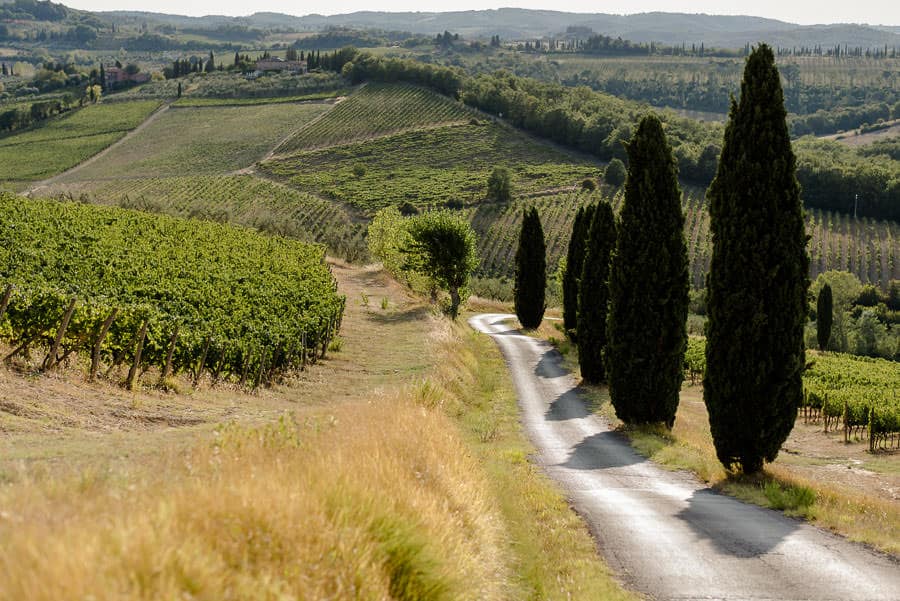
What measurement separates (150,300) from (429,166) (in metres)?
106

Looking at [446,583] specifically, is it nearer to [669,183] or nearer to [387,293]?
[669,183]

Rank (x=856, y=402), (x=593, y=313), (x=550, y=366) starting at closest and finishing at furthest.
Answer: (x=856, y=402) < (x=593, y=313) < (x=550, y=366)

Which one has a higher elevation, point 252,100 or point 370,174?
point 252,100

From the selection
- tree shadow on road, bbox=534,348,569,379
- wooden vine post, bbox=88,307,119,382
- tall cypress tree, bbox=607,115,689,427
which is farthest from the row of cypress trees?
tree shadow on road, bbox=534,348,569,379

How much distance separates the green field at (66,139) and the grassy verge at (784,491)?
353ft

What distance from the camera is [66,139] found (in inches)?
5162

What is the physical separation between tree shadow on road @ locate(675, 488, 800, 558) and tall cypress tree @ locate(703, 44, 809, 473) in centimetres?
226

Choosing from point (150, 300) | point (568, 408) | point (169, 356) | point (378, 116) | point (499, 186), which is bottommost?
point (568, 408)

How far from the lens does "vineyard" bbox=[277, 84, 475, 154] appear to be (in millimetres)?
135250

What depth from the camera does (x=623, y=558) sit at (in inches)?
450

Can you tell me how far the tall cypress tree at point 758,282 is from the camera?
17.4 metres


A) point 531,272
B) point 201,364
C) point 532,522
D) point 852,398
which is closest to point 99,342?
point 201,364

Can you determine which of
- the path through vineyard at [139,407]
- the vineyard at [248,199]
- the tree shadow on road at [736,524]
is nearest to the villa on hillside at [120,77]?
the vineyard at [248,199]

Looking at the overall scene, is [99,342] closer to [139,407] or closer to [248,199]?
[139,407]
